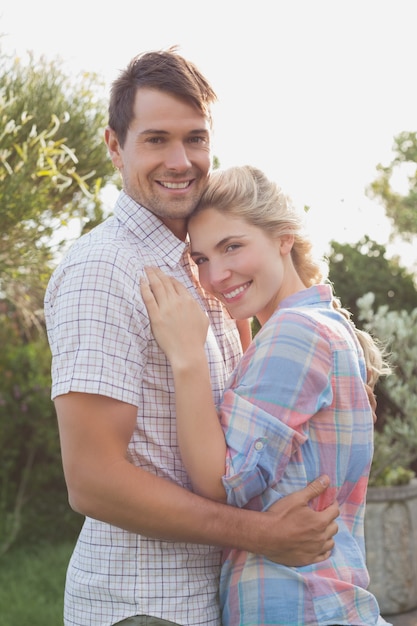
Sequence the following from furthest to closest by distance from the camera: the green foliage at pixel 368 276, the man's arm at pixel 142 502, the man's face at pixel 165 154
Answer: the green foliage at pixel 368 276
the man's face at pixel 165 154
the man's arm at pixel 142 502

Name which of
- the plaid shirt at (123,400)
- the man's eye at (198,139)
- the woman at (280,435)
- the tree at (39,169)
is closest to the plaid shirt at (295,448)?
the woman at (280,435)

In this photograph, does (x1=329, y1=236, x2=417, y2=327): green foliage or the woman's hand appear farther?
(x1=329, y1=236, x2=417, y2=327): green foliage

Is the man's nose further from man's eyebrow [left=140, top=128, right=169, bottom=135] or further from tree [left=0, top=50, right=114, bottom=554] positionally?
tree [left=0, top=50, right=114, bottom=554]

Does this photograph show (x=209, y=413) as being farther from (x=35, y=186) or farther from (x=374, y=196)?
(x=374, y=196)

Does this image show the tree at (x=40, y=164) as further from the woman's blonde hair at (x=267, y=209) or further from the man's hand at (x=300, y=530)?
the man's hand at (x=300, y=530)

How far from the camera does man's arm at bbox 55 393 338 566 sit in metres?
1.91

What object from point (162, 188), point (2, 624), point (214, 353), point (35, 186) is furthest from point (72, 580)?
point (2, 624)

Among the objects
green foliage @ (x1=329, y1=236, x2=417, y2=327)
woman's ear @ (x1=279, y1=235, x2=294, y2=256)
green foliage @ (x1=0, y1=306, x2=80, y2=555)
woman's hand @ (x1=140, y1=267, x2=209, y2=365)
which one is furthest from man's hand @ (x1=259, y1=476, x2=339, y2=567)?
green foliage @ (x1=0, y1=306, x2=80, y2=555)

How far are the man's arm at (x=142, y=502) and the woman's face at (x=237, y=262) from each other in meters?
0.57

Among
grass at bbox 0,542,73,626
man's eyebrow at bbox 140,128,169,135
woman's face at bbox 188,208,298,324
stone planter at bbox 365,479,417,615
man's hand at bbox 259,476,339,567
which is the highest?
man's eyebrow at bbox 140,128,169,135

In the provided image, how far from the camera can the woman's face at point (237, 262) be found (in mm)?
2369

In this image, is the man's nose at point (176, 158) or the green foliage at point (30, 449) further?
the green foliage at point (30, 449)

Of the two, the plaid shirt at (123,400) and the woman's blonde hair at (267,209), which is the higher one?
the woman's blonde hair at (267,209)

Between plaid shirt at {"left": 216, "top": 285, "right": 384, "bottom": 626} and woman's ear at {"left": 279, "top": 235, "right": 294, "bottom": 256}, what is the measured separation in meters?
0.37
